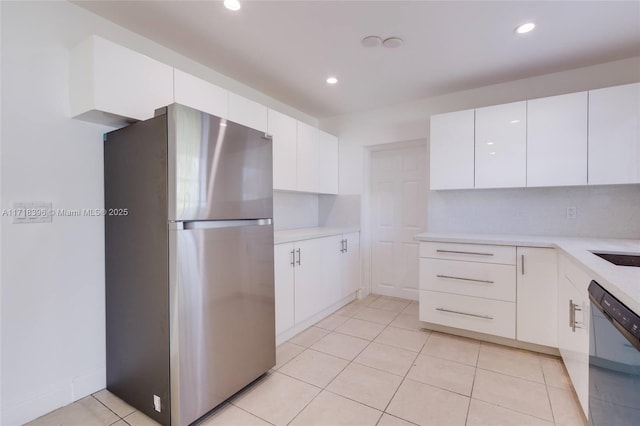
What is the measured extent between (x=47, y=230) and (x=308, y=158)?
2306 mm

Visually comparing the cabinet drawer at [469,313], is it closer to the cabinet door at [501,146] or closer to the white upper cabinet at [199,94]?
the cabinet door at [501,146]

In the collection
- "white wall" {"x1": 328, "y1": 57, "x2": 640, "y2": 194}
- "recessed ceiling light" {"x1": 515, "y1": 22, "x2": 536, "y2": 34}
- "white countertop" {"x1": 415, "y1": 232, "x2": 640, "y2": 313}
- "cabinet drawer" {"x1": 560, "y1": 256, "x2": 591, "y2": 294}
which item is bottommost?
"cabinet drawer" {"x1": 560, "y1": 256, "x2": 591, "y2": 294}

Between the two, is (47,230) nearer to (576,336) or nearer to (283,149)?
(283,149)

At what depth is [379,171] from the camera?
3910 millimetres

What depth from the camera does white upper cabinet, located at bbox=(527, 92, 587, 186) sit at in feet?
7.66

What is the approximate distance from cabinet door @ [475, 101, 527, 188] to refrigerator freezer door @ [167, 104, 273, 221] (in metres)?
2.00

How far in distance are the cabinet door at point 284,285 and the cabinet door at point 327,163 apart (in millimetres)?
1249

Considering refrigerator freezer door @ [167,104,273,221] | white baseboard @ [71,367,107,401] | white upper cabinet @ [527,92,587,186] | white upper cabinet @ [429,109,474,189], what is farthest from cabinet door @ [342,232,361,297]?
white baseboard @ [71,367,107,401]

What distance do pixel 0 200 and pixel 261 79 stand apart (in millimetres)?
2087

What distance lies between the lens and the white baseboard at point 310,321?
2539mm

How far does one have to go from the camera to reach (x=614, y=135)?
2221 millimetres

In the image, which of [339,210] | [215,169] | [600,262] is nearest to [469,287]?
[600,262]

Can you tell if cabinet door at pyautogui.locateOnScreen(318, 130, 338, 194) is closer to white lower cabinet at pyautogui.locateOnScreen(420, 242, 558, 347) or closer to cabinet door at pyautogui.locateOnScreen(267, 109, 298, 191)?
cabinet door at pyautogui.locateOnScreen(267, 109, 298, 191)

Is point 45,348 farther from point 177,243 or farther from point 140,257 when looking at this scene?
point 177,243
